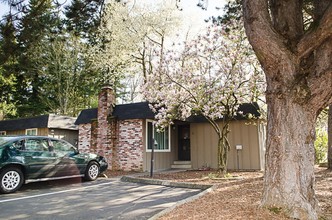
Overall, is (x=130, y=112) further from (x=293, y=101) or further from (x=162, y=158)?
(x=293, y=101)

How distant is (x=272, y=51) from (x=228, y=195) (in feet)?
10.4

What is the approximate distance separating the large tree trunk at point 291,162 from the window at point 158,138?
7800mm

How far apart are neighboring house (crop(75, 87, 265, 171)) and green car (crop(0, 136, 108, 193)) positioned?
3190 mm

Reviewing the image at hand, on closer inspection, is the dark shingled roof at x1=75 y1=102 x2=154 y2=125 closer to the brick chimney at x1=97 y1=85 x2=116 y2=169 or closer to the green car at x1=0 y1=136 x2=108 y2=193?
the brick chimney at x1=97 y1=85 x2=116 y2=169

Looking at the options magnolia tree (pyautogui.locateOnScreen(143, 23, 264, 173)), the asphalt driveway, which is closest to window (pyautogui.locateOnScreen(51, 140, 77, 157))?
the asphalt driveway

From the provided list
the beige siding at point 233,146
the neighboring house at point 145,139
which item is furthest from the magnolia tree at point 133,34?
the beige siding at point 233,146

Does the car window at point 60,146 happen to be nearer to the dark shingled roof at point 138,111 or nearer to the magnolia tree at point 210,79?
the magnolia tree at point 210,79

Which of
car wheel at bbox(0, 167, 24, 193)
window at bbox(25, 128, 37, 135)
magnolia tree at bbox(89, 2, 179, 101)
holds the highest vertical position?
magnolia tree at bbox(89, 2, 179, 101)

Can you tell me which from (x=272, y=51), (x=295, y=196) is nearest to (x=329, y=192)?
(x=295, y=196)

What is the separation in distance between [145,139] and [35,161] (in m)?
5.35

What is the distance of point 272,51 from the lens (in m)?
4.25

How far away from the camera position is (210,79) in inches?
394

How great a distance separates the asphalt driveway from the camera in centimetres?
498

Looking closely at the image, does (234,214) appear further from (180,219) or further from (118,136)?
(118,136)
